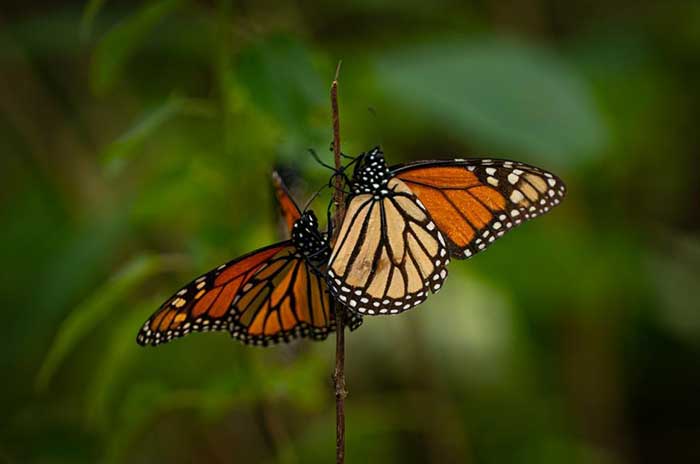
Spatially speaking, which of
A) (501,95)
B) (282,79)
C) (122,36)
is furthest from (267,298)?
(501,95)

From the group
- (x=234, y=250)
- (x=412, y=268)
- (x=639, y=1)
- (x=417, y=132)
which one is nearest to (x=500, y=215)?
(x=412, y=268)

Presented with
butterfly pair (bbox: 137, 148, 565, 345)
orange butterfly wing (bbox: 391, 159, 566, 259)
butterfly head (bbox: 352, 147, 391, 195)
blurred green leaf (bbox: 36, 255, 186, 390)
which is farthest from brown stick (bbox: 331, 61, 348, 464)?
blurred green leaf (bbox: 36, 255, 186, 390)

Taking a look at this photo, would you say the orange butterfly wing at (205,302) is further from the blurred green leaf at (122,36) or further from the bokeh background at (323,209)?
the blurred green leaf at (122,36)

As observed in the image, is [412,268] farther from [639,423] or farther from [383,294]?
[639,423]

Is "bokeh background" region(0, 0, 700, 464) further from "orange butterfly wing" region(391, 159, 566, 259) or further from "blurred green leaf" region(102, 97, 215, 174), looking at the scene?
"orange butterfly wing" region(391, 159, 566, 259)

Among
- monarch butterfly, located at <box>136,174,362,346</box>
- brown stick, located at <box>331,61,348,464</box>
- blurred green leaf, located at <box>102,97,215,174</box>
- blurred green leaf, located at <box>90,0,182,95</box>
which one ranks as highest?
blurred green leaf, located at <box>90,0,182,95</box>

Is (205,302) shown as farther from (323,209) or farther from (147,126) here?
(323,209)

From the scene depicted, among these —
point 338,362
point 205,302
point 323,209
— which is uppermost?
point 323,209
